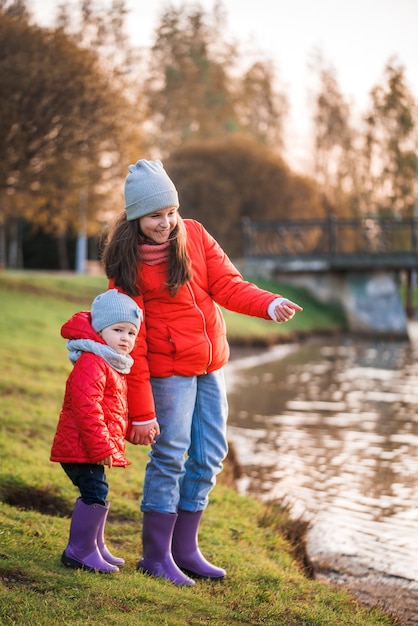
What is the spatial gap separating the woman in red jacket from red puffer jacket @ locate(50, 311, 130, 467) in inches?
3.6

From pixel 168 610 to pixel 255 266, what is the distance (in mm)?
21791

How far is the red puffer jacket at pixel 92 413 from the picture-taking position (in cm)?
387

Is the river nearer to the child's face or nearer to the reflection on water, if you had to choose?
the reflection on water

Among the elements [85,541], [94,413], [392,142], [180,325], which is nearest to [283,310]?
[180,325]

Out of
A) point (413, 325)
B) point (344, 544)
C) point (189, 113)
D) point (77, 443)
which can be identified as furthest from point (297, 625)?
point (189, 113)

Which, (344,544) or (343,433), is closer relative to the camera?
(344,544)

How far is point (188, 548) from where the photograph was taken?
4352mm

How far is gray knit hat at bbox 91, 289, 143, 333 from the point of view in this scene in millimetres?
3998

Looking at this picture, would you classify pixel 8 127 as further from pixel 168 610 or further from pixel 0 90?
pixel 168 610

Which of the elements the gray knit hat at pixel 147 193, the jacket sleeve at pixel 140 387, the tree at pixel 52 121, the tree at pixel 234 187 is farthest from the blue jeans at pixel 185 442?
the tree at pixel 234 187

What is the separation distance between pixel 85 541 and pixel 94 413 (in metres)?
0.58

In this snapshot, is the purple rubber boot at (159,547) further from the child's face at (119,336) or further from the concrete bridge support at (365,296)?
the concrete bridge support at (365,296)

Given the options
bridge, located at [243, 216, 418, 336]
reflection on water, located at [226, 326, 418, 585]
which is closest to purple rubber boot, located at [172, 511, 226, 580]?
reflection on water, located at [226, 326, 418, 585]

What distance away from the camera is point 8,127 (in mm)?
18094
